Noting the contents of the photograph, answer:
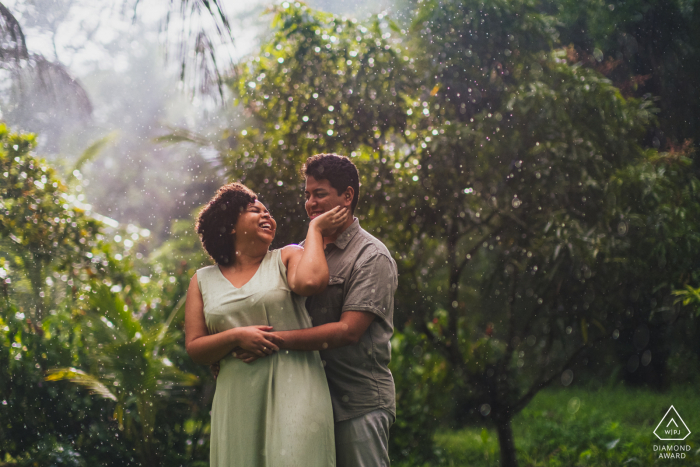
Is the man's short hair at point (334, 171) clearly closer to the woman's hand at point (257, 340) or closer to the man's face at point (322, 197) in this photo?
the man's face at point (322, 197)

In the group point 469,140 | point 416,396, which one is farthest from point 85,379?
point 469,140

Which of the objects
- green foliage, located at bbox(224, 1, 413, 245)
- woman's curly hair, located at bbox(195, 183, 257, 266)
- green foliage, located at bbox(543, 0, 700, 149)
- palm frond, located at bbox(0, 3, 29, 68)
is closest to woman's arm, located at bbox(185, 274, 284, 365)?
woman's curly hair, located at bbox(195, 183, 257, 266)

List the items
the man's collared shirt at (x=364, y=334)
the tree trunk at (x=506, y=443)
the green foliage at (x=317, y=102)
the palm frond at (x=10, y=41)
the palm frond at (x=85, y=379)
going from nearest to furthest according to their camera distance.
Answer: the man's collared shirt at (x=364, y=334) → the palm frond at (x=10, y=41) → the palm frond at (x=85, y=379) → the green foliage at (x=317, y=102) → the tree trunk at (x=506, y=443)

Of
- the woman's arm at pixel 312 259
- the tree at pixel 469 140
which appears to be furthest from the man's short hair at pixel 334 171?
the tree at pixel 469 140

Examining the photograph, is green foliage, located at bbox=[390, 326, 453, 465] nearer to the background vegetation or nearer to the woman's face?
the background vegetation

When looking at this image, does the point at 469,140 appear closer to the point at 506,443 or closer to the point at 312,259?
the point at 506,443

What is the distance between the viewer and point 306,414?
1.66 m

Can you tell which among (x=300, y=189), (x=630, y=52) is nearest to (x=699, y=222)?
(x=630, y=52)

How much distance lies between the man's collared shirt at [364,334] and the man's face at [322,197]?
168 millimetres

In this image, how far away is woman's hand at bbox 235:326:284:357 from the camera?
1643 millimetres

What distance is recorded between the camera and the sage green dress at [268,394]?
1.65 meters

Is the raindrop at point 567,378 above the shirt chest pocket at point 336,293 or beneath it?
beneath

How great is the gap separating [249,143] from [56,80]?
1.50m

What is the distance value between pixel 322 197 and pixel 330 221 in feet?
0.53
